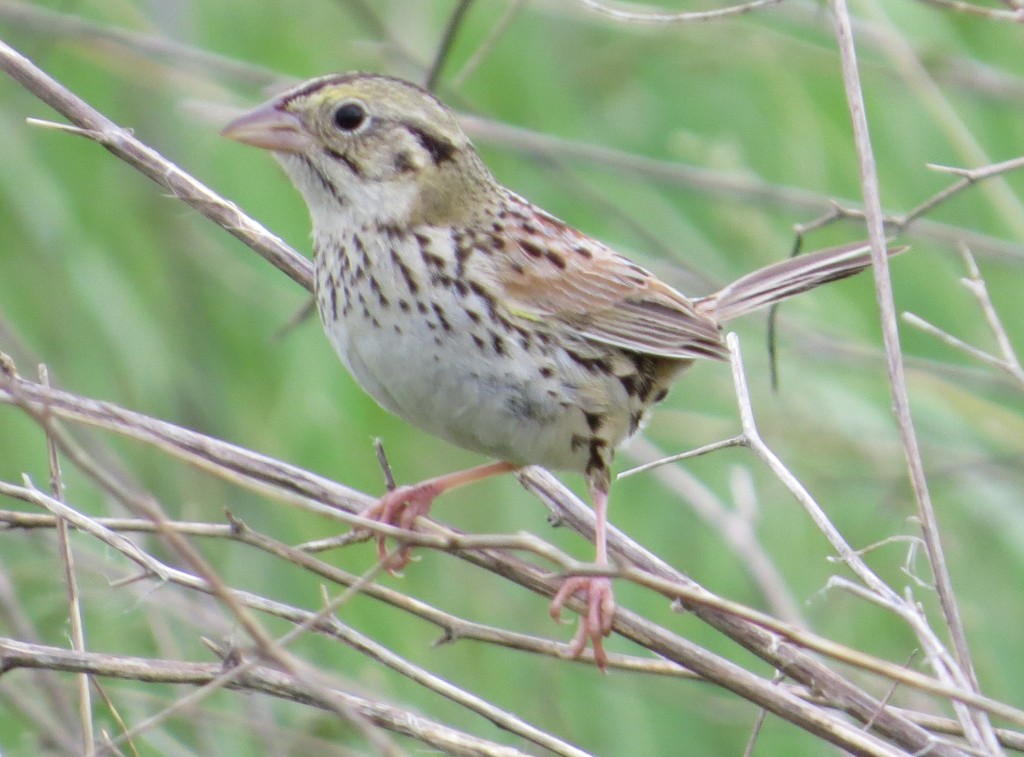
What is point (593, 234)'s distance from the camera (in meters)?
4.45

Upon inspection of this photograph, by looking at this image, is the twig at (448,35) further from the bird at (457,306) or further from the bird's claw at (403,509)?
the bird's claw at (403,509)

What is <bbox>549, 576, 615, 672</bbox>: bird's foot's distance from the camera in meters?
2.84

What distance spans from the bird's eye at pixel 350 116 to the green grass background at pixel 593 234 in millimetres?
636

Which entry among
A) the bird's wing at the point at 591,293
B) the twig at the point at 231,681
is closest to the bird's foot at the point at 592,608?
the bird's wing at the point at 591,293

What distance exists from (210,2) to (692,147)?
1354 mm

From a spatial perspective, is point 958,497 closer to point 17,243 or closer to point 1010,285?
point 1010,285

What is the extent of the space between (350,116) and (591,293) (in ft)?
1.93

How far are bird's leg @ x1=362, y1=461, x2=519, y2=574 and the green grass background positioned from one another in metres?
0.42

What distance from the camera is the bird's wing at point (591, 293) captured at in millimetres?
3041

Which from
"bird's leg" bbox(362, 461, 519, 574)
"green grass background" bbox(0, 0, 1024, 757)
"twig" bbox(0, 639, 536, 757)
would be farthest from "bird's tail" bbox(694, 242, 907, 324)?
"twig" bbox(0, 639, 536, 757)

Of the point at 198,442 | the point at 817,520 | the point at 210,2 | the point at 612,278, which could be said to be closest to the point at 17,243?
the point at 210,2

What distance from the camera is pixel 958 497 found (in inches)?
176

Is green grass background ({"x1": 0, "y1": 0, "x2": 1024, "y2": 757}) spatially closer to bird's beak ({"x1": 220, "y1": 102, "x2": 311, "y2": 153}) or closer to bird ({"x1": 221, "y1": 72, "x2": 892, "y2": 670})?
bird ({"x1": 221, "y1": 72, "x2": 892, "y2": 670})

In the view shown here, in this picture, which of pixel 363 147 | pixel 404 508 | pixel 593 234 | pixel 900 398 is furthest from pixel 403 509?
pixel 593 234
